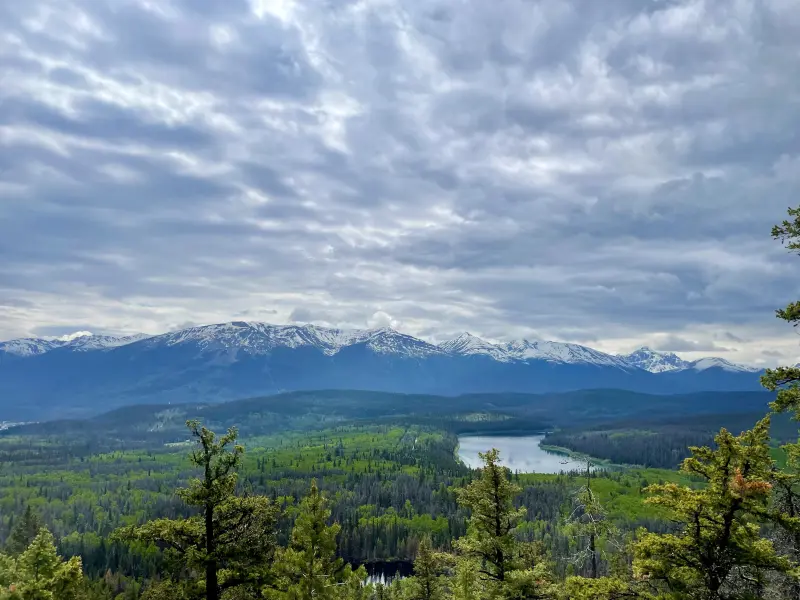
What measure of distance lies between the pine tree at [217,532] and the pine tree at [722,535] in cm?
1634

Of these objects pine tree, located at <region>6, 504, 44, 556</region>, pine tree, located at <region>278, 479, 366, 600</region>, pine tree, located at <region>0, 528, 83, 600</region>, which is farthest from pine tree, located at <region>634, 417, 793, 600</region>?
pine tree, located at <region>6, 504, 44, 556</region>

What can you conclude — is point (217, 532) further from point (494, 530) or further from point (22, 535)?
point (22, 535)

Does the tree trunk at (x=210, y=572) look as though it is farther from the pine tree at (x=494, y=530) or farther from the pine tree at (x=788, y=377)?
the pine tree at (x=788, y=377)

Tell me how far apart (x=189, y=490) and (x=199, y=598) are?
16.2 feet

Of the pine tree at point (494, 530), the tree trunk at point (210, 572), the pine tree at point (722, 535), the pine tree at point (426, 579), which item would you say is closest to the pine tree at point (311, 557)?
the tree trunk at point (210, 572)

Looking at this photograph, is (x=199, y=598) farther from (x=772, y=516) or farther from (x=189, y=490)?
(x=772, y=516)

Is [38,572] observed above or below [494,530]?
above

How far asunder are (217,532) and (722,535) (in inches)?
793

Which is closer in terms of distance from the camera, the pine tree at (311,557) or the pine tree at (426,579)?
the pine tree at (311,557)

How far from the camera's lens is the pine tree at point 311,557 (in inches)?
927

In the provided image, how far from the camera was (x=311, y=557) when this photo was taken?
2431 centimetres

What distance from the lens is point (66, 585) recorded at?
22.8 meters

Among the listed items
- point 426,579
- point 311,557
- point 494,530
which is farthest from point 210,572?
point 426,579

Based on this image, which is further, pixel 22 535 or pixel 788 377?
pixel 22 535
